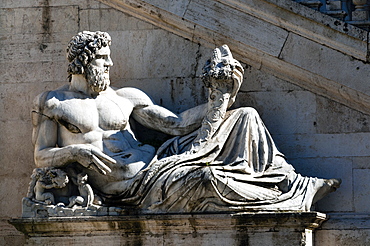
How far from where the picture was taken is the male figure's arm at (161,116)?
1434 cm

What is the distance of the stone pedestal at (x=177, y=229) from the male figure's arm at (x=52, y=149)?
0.59 m

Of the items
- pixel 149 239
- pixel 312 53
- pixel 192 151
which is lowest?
pixel 149 239

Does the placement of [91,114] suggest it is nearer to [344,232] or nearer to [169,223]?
[169,223]

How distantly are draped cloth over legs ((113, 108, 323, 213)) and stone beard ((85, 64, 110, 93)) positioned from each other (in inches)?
36.9

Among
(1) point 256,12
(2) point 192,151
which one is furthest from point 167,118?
(1) point 256,12

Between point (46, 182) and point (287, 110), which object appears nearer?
point (46, 182)

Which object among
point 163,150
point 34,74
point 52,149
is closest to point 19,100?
point 34,74

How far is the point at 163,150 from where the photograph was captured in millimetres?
14211

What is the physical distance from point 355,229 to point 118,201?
2.52 m

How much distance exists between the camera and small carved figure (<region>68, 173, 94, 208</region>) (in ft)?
45.8

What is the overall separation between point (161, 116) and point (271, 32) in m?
1.52

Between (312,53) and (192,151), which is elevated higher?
(312,53)

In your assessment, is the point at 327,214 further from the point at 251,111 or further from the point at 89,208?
the point at 89,208

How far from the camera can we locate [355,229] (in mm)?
14141
